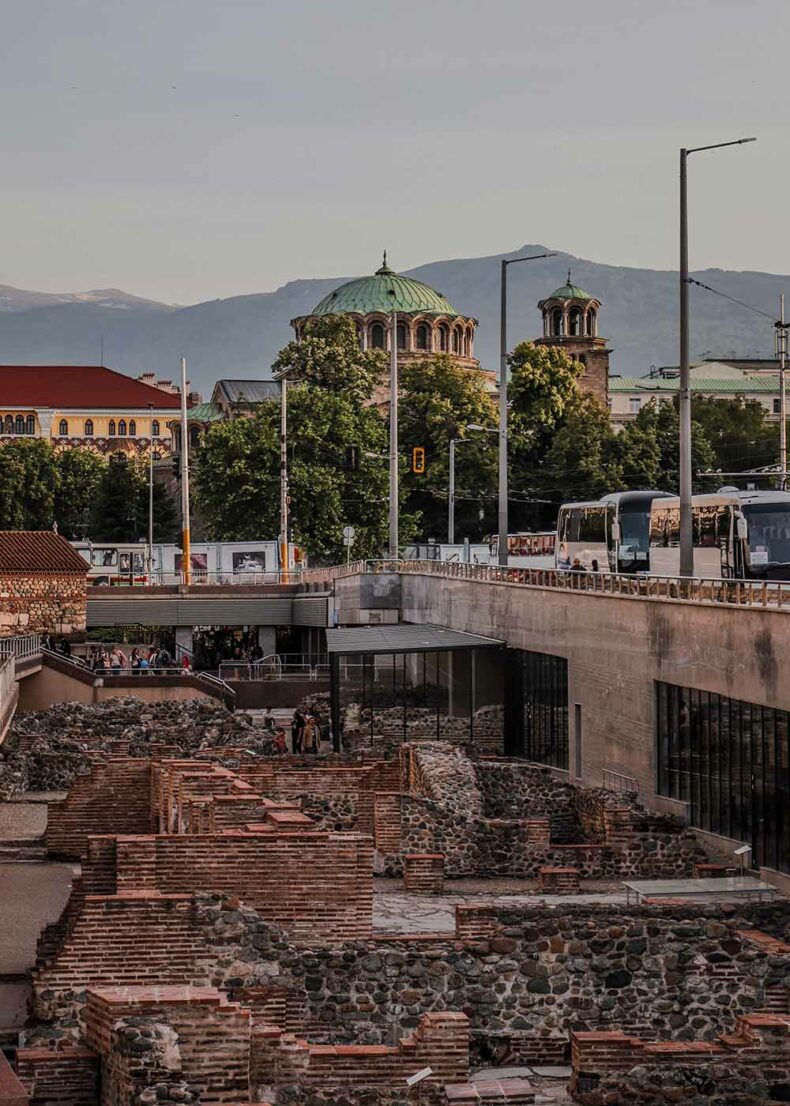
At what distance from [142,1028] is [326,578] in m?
58.8

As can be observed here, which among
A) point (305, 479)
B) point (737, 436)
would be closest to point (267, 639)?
point (305, 479)

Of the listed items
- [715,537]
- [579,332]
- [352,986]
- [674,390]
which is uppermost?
[579,332]

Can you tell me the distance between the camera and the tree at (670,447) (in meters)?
101

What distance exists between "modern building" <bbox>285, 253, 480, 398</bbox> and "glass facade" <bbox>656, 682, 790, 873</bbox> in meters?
115

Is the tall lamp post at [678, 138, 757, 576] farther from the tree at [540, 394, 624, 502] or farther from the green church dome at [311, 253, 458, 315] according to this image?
the green church dome at [311, 253, 458, 315]

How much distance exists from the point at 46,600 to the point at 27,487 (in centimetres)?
7337

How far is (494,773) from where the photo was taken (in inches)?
1259

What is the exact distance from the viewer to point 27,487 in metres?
142

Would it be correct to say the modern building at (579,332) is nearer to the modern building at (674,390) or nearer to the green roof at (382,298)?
the green roof at (382,298)

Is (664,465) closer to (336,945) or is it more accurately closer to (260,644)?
(260,644)

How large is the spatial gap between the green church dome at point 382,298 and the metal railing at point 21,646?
9418 cm

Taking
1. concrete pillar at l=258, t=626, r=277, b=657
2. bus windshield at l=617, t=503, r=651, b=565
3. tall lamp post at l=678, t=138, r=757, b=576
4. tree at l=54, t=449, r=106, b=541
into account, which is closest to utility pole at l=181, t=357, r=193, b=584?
concrete pillar at l=258, t=626, r=277, b=657

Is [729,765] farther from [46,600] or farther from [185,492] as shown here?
[46,600]

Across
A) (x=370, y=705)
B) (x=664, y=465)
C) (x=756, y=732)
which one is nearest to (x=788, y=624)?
(x=756, y=732)
